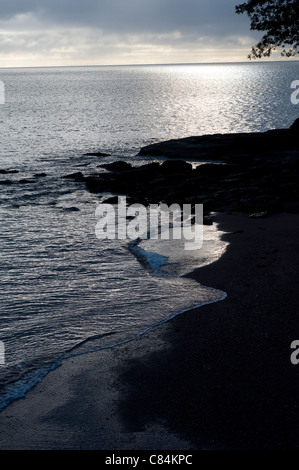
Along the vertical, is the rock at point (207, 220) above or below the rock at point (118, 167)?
below

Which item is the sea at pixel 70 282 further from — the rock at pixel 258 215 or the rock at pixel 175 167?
the rock at pixel 175 167

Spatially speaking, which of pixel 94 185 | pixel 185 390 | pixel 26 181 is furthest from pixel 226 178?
pixel 185 390

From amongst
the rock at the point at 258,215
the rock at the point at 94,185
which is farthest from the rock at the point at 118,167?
the rock at the point at 258,215

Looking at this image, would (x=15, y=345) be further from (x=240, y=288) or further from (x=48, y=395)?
(x=240, y=288)

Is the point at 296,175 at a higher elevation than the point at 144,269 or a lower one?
higher

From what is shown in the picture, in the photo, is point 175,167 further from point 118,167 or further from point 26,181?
point 26,181

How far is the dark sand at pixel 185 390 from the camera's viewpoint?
7.08m

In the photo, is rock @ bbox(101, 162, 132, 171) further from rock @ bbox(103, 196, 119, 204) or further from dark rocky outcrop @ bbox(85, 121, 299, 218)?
rock @ bbox(103, 196, 119, 204)

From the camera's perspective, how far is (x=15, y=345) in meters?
10.1

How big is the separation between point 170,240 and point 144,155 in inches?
1028

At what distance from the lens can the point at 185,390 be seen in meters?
8.12

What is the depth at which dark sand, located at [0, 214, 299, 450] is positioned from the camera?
7.08 metres
